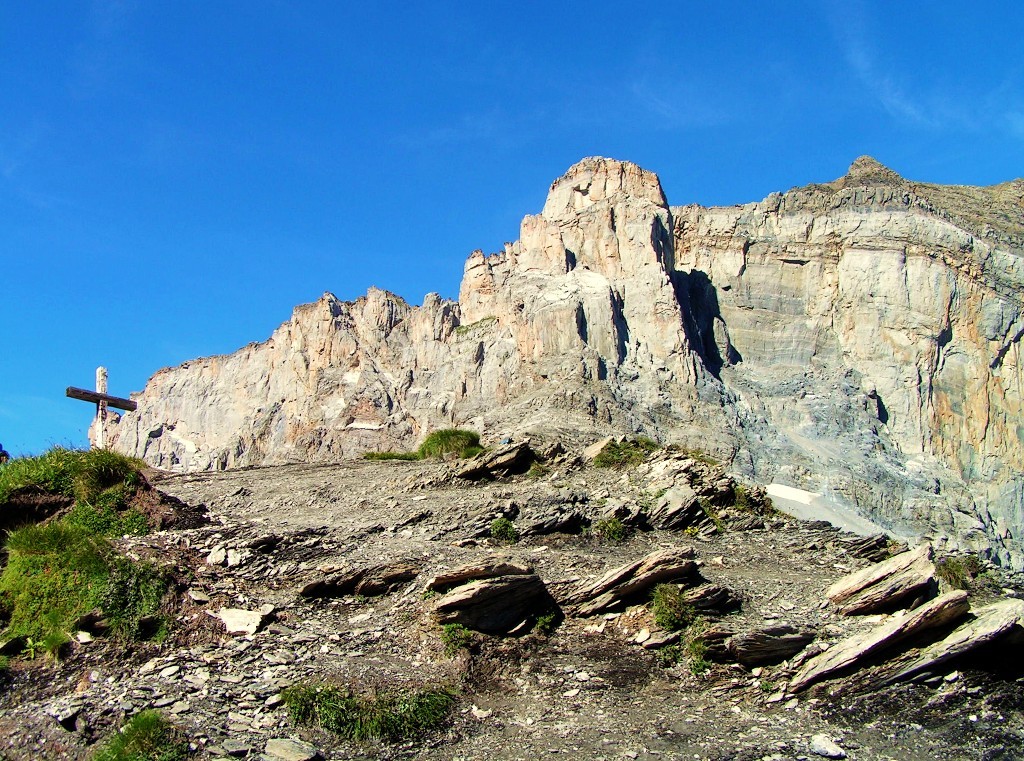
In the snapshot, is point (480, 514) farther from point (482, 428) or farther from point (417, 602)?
point (482, 428)

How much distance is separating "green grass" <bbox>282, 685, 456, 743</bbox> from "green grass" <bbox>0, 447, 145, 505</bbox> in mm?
7702

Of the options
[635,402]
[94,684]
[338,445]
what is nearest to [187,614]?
[94,684]

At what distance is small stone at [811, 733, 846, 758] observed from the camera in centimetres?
1091

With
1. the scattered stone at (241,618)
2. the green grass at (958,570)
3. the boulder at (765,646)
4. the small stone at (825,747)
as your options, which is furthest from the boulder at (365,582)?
the green grass at (958,570)

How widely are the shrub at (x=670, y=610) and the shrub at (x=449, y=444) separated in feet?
46.8

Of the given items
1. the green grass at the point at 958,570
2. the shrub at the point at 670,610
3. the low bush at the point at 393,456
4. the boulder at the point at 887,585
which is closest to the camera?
the shrub at the point at 670,610

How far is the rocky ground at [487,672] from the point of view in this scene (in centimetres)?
1095

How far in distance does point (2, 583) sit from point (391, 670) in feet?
20.1

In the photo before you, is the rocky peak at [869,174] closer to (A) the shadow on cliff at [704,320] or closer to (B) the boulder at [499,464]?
(A) the shadow on cliff at [704,320]

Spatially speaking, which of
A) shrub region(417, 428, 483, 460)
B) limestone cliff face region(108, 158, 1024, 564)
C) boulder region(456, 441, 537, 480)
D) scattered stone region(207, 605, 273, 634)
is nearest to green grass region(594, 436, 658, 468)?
boulder region(456, 441, 537, 480)

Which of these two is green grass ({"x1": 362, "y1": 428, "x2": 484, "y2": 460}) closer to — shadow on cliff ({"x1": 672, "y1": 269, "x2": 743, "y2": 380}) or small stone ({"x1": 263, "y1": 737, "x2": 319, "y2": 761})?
small stone ({"x1": 263, "y1": 737, "x2": 319, "y2": 761})

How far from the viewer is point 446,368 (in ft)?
257

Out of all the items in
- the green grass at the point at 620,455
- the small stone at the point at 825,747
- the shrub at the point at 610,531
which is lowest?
the small stone at the point at 825,747

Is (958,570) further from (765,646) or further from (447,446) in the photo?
(447,446)
